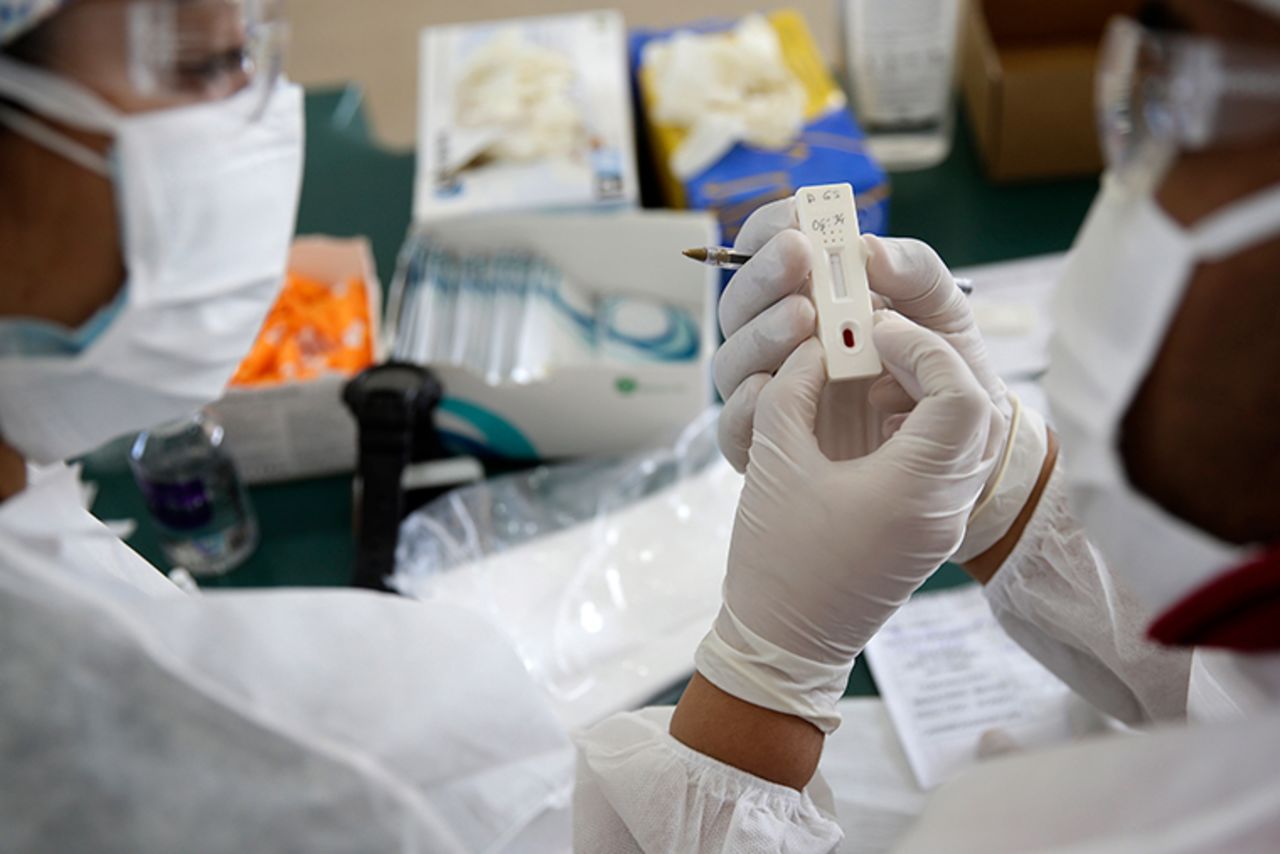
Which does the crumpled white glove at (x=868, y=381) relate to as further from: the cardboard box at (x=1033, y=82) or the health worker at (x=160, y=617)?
the cardboard box at (x=1033, y=82)

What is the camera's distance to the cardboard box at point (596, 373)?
134 centimetres

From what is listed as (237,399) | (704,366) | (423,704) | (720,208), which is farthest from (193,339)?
(720,208)

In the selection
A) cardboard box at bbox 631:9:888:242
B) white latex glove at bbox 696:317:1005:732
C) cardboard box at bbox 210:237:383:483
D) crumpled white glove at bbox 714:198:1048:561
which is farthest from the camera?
cardboard box at bbox 631:9:888:242

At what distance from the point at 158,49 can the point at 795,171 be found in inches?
39.9

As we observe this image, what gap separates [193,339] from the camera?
28.5 inches

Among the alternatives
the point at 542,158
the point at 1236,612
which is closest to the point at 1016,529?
the point at 1236,612

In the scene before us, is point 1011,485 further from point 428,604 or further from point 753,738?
point 428,604

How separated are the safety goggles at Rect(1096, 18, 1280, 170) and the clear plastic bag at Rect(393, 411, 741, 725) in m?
0.70

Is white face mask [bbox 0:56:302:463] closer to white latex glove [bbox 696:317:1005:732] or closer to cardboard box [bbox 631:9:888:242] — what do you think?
white latex glove [bbox 696:317:1005:732]

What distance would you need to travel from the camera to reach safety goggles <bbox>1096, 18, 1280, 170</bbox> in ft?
1.83

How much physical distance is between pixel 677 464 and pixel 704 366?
0.13m

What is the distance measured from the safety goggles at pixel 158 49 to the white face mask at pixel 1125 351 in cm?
50

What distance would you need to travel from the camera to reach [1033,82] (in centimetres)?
164

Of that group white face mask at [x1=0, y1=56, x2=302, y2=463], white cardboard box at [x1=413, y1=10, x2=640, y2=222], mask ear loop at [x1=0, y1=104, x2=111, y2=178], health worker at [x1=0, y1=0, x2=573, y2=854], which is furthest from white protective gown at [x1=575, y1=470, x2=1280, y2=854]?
white cardboard box at [x1=413, y1=10, x2=640, y2=222]
